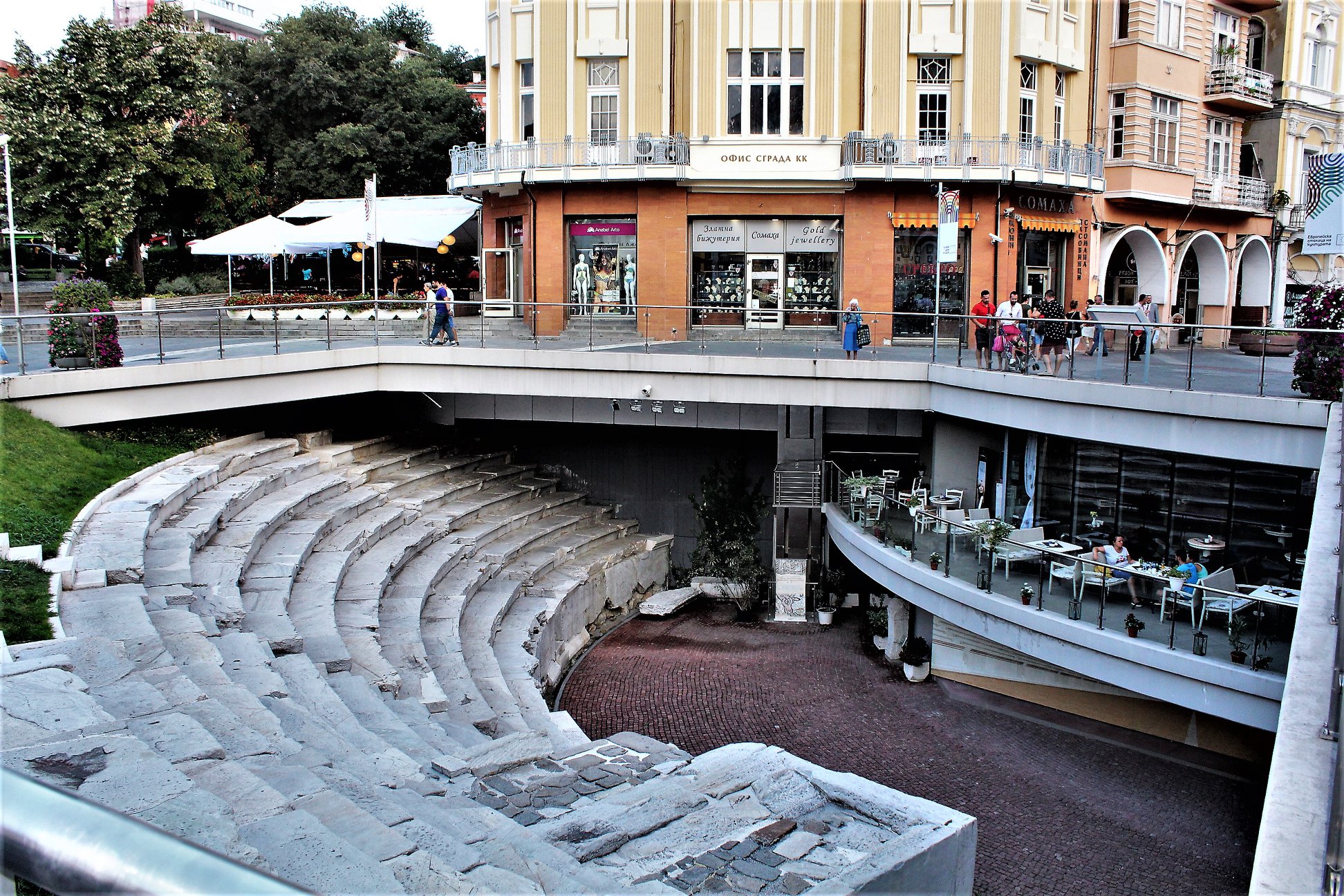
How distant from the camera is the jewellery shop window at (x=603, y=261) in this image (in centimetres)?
2973

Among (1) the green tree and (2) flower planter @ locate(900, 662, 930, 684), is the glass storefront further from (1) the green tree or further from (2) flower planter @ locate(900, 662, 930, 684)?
(1) the green tree

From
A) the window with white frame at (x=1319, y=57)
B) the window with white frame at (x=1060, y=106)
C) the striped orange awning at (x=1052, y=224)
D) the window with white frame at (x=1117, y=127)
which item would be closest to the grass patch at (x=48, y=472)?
the striped orange awning at (x=1052, y=224)

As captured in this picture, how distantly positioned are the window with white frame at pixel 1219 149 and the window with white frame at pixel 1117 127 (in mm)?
4175

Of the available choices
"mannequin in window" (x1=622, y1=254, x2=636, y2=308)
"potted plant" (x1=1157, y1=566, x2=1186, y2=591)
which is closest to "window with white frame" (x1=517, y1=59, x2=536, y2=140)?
"mannequin in window" (x1=622, y1=254, x2=636, y2=308)

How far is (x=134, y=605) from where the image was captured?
10.3 metres

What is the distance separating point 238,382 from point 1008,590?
13.7m

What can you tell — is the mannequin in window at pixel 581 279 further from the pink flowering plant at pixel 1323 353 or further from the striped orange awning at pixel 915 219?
the pink flowering plant at pixel 1323 353

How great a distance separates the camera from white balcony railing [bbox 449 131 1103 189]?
2797cm

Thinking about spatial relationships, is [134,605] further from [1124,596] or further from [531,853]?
[1124,596]

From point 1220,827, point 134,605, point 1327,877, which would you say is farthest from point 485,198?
point 1327,877

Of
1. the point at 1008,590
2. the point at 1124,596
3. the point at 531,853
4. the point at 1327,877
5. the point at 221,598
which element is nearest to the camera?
the point at 1327,877

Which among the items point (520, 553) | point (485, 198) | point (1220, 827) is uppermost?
point (485, 198)

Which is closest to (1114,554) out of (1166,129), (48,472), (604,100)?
(48,472)

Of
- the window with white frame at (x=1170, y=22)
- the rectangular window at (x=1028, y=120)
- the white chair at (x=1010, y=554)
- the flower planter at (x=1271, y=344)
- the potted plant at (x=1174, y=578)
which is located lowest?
the white chair at (x=1010, y=554)
